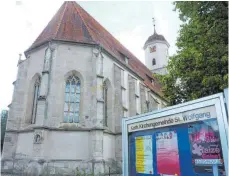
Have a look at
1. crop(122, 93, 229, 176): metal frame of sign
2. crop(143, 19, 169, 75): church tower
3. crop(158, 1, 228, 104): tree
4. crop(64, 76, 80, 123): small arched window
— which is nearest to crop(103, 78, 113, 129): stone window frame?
crop(64, 76, 80, 123): small arched window

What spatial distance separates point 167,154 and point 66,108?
34.2ft

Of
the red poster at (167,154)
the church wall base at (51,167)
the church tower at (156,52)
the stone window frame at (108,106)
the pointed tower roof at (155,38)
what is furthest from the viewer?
the pointed tower roof at (155,38)

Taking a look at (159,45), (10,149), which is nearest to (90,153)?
(10,149)

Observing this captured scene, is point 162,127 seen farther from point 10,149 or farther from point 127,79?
point 127,79

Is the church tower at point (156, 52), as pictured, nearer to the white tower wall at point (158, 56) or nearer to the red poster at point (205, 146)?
the white tower wall at point (158, 56)

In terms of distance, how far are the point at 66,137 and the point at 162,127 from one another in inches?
384

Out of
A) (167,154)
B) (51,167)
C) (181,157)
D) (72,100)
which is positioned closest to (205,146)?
(181,157)

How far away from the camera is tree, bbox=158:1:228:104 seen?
6.59 meters

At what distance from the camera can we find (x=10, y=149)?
12.2m

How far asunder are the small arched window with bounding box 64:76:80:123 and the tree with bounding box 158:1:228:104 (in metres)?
5.71

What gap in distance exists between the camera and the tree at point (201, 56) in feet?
21.6

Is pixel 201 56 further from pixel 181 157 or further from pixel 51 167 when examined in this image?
pixel 51 167

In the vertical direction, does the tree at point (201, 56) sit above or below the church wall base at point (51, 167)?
above

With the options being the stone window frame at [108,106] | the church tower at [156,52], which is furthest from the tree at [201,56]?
the church tower at [156,52]
